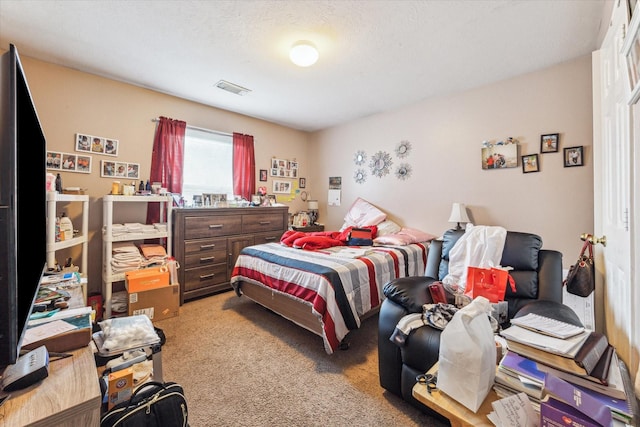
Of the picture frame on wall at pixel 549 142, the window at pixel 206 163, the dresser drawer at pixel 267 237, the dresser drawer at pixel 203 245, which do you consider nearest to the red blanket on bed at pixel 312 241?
the dresser drawer at pixel 267 237

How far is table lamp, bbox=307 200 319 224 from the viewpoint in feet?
16.2

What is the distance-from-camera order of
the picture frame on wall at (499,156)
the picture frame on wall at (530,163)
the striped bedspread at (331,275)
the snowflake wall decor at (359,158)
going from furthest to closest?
1. the snowflake wall decor at (359,158)
2. the picture frame on wall at (499,156)
3. the picture frame on wall at (530,163)
4. the striped bedspread at (331,275)

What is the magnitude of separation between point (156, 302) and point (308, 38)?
113 inches

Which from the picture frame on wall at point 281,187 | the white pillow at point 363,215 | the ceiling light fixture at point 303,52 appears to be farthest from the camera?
the picture frame on wall at point 281,187

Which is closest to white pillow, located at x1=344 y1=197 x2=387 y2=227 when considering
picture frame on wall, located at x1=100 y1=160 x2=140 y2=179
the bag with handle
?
the bag with handle

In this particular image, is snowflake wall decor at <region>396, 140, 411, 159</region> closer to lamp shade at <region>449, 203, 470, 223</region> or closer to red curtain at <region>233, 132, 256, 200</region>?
lamp shade at <region>449, 203, 470, 223</region>

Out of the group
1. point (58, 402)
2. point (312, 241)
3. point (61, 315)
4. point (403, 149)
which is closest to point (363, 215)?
point (403, 149)

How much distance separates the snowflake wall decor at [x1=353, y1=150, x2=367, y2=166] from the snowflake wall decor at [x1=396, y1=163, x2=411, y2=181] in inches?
25.6

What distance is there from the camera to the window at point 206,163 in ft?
11.9

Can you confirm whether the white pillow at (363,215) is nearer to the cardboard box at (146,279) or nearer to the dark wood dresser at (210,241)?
the dark wood dresser at (210,241)

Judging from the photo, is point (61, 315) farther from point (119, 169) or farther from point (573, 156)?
point (573, 156)

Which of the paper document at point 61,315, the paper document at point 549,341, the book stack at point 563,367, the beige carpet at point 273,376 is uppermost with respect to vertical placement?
the paper document at point 61,315

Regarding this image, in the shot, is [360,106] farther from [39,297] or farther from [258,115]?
[39,297]

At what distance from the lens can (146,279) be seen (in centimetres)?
253
